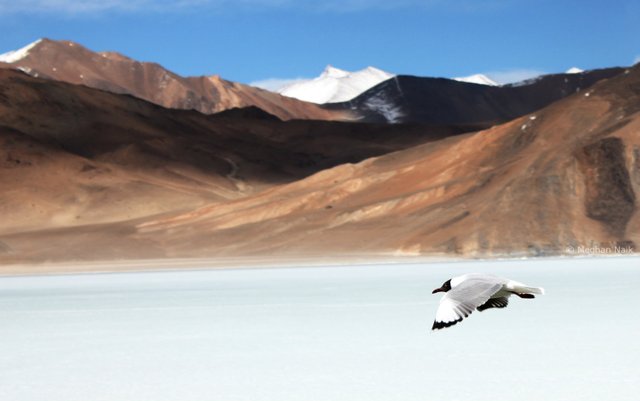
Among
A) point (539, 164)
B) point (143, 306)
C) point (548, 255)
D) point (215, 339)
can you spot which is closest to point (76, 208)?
point (539, 164)

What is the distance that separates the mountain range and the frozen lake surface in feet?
115

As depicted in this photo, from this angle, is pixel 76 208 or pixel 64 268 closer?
pixel 64 268

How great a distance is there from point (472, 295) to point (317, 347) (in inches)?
436

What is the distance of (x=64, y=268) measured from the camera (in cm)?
6594

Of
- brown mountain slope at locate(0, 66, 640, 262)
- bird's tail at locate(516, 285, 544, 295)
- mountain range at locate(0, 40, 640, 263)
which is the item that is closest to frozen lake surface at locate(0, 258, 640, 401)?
bird's tail at locate(516, 285, 544, 295)

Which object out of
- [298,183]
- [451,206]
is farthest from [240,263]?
[298,183]

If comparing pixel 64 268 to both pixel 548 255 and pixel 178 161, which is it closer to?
pixel 548 255

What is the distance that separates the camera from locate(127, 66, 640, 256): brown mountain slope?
68125 mm

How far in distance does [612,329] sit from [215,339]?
8.12 m

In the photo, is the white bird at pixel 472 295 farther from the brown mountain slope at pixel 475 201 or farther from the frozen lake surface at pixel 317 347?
the brown mountain slope at pixel 475 201

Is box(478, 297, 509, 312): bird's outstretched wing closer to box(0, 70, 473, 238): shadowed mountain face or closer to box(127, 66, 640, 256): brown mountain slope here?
box(127, 66, 640, 256): brown mountain slope

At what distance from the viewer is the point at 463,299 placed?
9.98 meters

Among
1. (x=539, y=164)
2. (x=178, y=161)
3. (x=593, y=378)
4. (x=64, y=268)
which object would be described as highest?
(x=178, y=161)

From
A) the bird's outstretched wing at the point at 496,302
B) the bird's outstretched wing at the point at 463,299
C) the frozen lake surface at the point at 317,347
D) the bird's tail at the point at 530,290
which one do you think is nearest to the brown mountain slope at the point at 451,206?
the frozen lake surface at the point at 317,347
